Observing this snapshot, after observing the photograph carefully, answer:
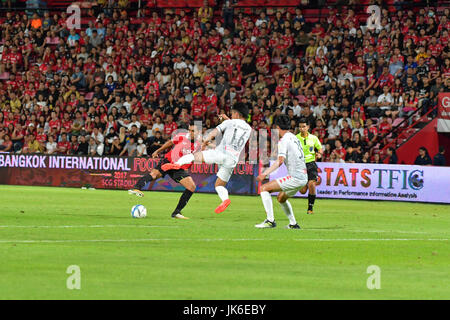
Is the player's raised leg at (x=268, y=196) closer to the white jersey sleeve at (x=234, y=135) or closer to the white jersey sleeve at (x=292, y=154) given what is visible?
the white jersey sleeve at (x=292, y=154)

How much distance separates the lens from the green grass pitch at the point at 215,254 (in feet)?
30.8

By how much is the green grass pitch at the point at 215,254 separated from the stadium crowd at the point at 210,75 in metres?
10.5

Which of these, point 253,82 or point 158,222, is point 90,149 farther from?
point 158,222

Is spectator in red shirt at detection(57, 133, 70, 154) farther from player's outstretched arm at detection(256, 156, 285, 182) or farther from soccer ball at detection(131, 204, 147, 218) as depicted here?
player's outstretched arm at detection(256, 156, 285, 182)

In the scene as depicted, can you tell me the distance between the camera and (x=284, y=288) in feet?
31.4

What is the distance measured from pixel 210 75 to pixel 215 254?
24109mm

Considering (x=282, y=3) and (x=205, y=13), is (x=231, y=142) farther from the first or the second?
(x=282, y=3)

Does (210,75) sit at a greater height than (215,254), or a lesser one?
greater

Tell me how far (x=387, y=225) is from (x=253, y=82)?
57.1 ft

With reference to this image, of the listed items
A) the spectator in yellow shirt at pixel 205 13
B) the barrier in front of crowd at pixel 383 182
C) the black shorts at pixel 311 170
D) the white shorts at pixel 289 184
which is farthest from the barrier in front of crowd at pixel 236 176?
the white shorts at pixel 289 184

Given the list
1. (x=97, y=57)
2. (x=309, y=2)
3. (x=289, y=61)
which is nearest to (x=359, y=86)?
(x=289, y=61)

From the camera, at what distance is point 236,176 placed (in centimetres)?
3161

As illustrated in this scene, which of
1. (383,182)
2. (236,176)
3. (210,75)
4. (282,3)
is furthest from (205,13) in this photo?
(383,182)

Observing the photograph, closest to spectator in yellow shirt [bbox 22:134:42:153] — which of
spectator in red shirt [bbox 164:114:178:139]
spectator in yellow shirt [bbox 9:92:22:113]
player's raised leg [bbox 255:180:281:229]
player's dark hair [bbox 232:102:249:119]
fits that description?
spectator in yellow shirt [bbox 9:92:22:113]
